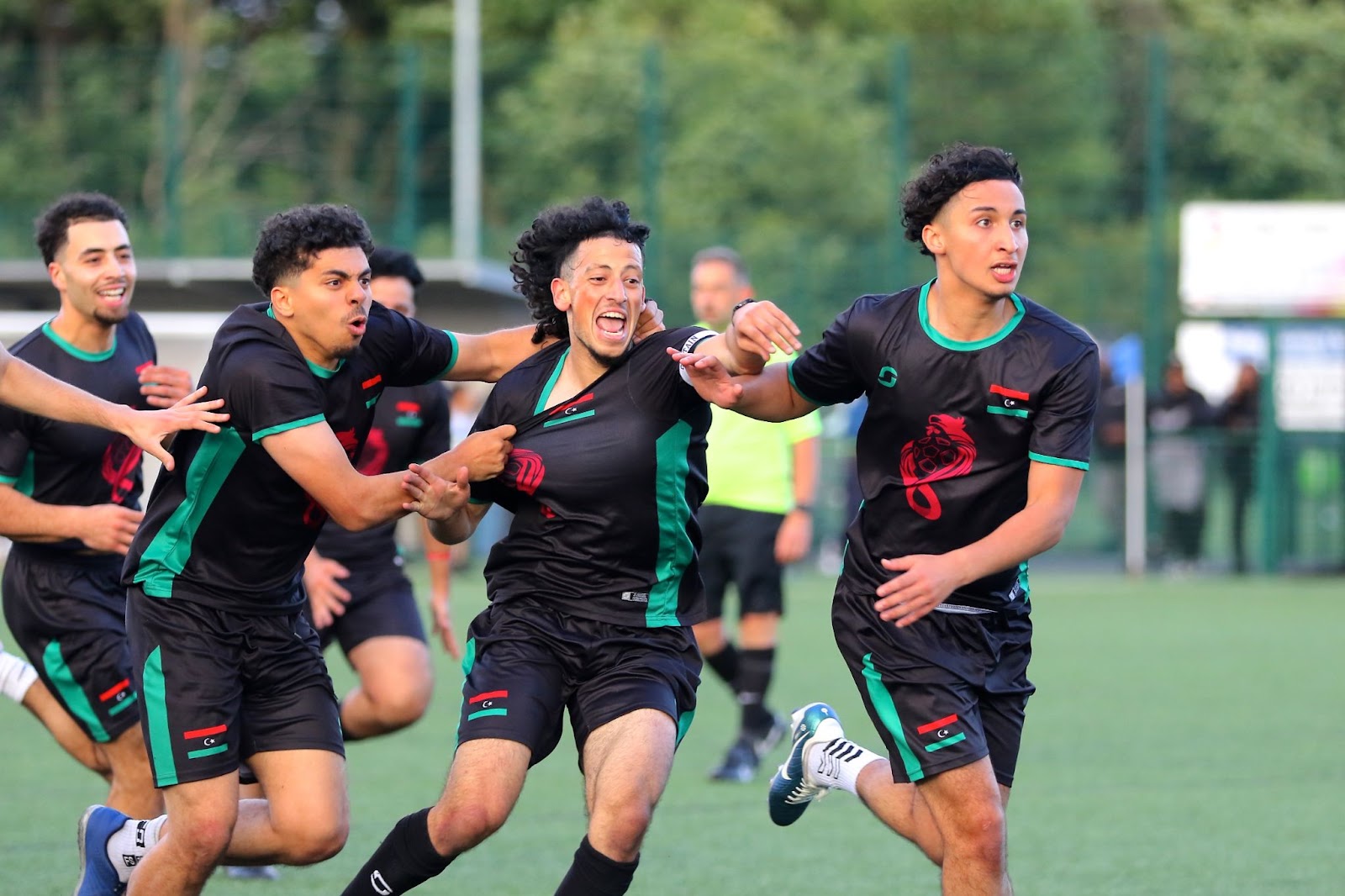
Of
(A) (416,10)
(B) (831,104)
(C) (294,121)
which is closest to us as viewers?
(C) (294,121)

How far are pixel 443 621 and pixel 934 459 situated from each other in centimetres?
258

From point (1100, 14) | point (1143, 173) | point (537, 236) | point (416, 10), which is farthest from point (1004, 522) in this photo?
point (1100, 14)

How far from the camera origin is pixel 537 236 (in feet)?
17.8

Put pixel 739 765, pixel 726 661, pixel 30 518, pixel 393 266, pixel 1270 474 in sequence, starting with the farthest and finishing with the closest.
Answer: pixel 1270 474
pixel 726 661
pixel 739 765
pixel 393 266
pixel 30 518

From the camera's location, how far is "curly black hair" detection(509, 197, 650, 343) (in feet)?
17.5

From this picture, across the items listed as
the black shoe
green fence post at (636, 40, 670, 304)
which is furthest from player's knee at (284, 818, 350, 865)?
green fence post at (636, 40, 670, 304)

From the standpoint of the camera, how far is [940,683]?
5.03 m

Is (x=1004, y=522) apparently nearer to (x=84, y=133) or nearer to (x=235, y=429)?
(x=235, y=429)

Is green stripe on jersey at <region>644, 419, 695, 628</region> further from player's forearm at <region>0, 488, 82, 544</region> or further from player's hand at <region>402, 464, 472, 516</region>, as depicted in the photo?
player's forearm at <region>0, 488, 82, 544</region>

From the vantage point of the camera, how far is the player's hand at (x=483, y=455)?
5.13 m

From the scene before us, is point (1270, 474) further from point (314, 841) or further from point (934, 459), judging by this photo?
point (314, 841)

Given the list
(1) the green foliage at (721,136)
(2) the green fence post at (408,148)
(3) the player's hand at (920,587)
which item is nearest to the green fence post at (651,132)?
(1) the green foliage at (721,136)

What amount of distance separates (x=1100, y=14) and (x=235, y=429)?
38.3 meters

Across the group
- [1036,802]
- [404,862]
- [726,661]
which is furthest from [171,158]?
[404,862]
